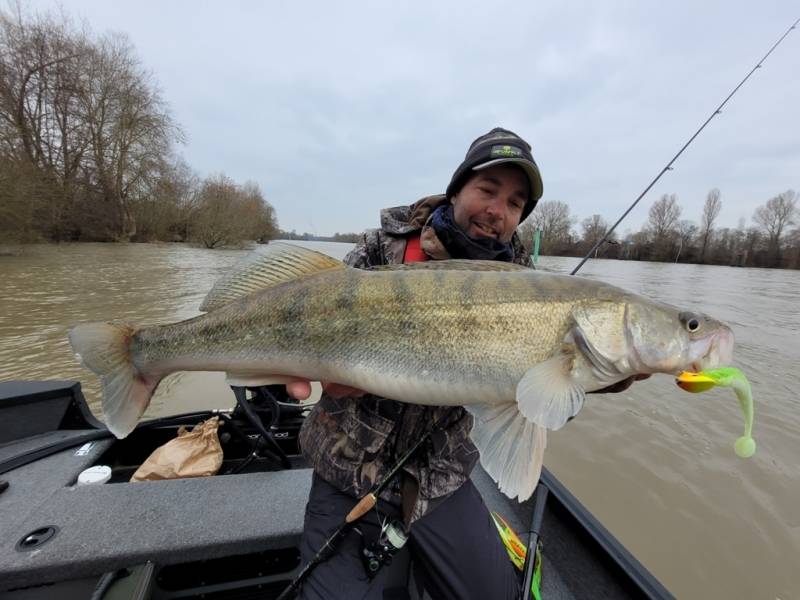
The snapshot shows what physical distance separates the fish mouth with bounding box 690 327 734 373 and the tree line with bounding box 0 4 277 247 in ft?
81.7

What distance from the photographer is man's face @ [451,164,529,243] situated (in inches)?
93.6

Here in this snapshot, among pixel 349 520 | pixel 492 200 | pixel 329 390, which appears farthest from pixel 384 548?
pixel 492 200

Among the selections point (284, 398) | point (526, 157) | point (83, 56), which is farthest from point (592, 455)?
point (83, 56)

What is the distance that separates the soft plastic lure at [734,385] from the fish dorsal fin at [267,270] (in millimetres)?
1649

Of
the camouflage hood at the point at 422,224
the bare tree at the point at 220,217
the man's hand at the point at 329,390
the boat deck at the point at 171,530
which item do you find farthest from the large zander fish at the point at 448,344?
the bare tree at the point at 220,217

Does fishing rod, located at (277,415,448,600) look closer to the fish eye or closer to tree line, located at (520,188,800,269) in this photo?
the fish eye

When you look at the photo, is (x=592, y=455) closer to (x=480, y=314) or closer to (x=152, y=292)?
(x=480, y=314)

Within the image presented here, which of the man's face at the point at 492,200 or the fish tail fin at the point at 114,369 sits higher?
the man's face at the point at 492,200

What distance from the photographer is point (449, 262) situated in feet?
6.52

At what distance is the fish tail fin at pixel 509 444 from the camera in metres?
1.68

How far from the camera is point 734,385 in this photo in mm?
1536

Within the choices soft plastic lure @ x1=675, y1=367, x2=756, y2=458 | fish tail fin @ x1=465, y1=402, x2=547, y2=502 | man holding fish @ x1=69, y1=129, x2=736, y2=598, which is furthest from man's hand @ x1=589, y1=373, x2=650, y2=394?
fish tail fin @ x1=465, y1=402, x2=547, y2=502

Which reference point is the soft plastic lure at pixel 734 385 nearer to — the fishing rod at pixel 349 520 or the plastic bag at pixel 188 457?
the fishing rod at pixel 349 520

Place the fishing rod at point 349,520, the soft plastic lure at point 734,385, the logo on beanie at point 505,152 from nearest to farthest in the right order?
the soft plastic lure at point 734,385
the fishing rod at point 349,520
the logo on beanie at point 505,152
